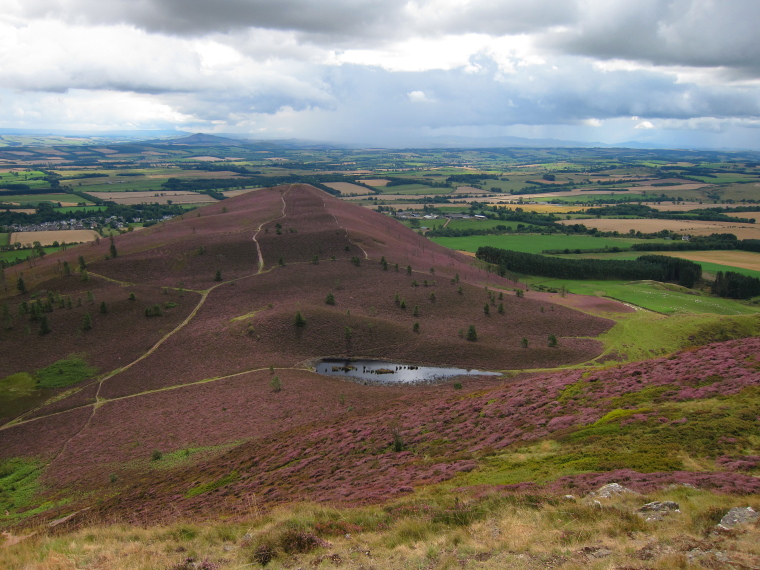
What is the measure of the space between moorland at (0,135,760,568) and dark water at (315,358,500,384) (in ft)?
6.00

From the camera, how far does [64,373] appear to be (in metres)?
68.4

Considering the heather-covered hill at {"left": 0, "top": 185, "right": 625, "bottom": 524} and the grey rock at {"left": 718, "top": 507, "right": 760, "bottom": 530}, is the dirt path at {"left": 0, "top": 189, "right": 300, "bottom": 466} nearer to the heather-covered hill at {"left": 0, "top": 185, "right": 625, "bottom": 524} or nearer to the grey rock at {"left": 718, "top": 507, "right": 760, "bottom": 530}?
the heather-covered hill at {"left": 0, "top": 185, "right": 625, "bottom": 524}

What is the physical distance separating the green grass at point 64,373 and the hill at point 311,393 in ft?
0.94

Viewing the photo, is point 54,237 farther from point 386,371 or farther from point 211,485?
point 211,485

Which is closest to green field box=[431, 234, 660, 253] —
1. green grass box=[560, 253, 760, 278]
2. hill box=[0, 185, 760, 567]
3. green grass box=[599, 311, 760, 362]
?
green grass box=[560, 253, 760, 278]

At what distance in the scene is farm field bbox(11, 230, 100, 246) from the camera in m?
156

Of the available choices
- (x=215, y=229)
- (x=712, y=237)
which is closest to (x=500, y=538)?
(x=215, y=229)

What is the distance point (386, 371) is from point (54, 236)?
152 metres

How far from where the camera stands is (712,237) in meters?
180

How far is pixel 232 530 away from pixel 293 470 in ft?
46.2

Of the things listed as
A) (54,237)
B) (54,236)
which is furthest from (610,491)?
(54,236)

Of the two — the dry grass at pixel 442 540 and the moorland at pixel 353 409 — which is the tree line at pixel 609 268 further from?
the dry grass at pixel 442 540

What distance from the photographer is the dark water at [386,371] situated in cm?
7119

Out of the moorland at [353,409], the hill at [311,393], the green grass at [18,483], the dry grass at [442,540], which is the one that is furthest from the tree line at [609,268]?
the dry grass at [442,540]
